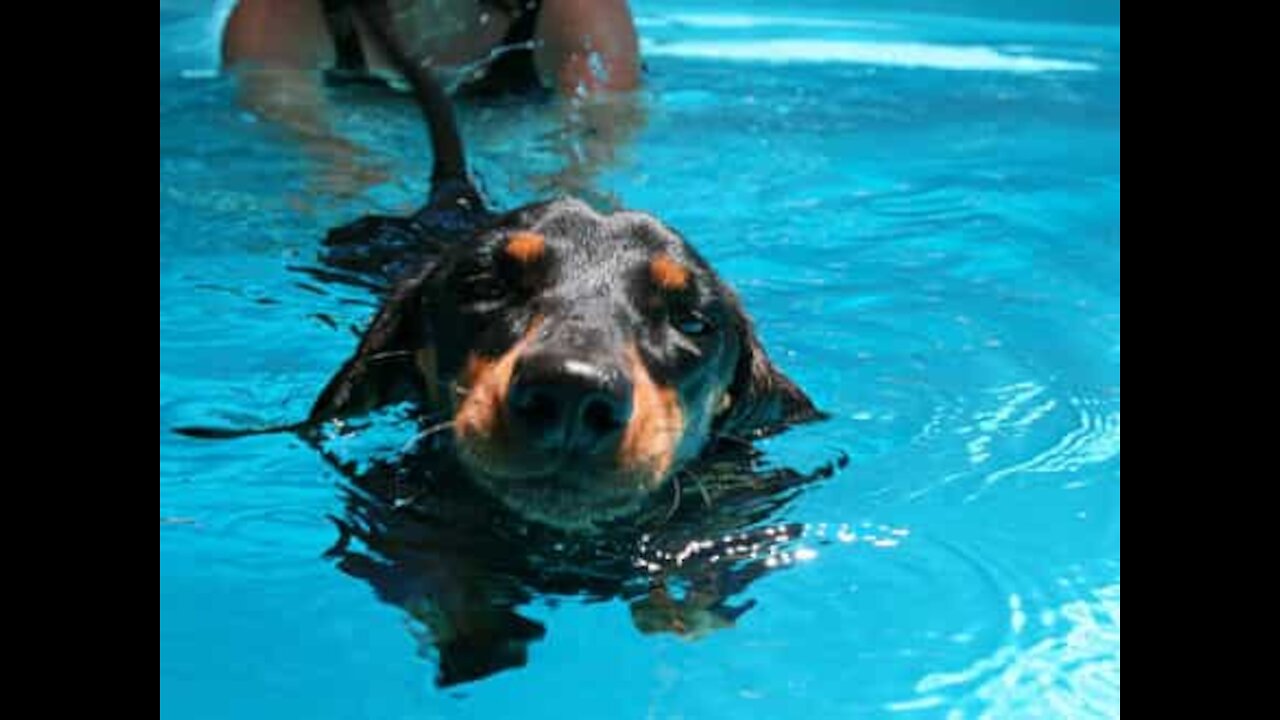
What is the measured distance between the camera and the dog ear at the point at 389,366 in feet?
11.7

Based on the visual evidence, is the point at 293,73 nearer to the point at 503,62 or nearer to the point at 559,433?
the point at 503,62

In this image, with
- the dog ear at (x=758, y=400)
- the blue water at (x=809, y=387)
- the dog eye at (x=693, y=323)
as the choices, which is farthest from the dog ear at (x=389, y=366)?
the dog ear at (x=758, y=400)

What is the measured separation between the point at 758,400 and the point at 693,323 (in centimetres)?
46

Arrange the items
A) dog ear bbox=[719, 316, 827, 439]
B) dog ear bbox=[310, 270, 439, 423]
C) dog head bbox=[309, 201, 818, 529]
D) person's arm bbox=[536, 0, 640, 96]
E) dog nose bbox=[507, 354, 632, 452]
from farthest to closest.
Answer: person's arm bbox=[536, 0, 640, 96] → dog ear bbox=[719, 316, 827, 439] → dog ear bbox=[310, 270, 439, 423] → dog head bbox=[309, 201, 818, 529] → dog nose bbox=[507, 354, 632, 452]

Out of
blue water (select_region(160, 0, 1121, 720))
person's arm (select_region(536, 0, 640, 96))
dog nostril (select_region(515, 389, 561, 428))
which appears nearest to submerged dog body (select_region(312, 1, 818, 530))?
dog nostril (select_region(515, 389, 561, 428))

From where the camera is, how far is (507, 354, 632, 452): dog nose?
2.62 meters

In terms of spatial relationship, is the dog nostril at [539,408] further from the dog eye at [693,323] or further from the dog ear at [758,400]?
the dog ear at [758,400]

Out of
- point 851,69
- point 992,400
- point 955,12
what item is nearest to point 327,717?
point 992,400

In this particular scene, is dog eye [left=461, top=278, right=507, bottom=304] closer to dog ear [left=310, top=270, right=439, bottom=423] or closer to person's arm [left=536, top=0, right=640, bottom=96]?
dog ear [left=310, top=270, right=439, bottom=423]

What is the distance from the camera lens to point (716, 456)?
11.9 ft

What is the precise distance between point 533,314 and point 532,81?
383 centimetres

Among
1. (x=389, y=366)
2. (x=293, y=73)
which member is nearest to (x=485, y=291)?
(x=389, y=366)

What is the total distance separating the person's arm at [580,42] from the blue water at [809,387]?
0.32m
